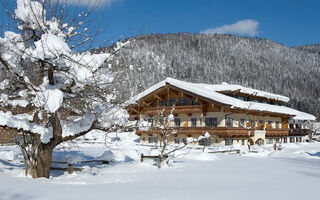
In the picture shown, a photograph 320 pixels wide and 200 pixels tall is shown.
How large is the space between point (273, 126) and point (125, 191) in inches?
1522

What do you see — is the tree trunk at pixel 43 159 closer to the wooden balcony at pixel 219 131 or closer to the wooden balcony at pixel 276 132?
the wooden balcony at pixel 219 131

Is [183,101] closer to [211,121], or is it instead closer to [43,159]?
[211,121]

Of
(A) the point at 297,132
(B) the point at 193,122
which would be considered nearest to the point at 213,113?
(B) the point at 193,122

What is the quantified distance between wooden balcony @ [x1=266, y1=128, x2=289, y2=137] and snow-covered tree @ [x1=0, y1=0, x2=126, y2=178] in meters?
32.1

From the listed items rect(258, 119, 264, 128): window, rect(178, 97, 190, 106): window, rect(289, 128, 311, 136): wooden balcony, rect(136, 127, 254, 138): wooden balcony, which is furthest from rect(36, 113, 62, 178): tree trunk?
rect(289, 128, 311, 136): wooden balcony

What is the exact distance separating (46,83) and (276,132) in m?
36.7

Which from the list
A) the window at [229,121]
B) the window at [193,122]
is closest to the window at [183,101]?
the window at [193,122]

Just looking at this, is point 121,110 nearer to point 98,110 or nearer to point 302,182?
point 98,110

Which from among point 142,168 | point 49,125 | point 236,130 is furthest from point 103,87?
point 236,130

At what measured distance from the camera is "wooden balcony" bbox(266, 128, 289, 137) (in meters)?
40.0

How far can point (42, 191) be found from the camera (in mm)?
7402

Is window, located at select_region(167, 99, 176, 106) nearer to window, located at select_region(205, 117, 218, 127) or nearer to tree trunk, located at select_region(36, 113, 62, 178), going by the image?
window, located at select_region(205, 117, 218, 127)

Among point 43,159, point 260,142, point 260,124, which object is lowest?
point 260,142

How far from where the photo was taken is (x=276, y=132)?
136 ft
